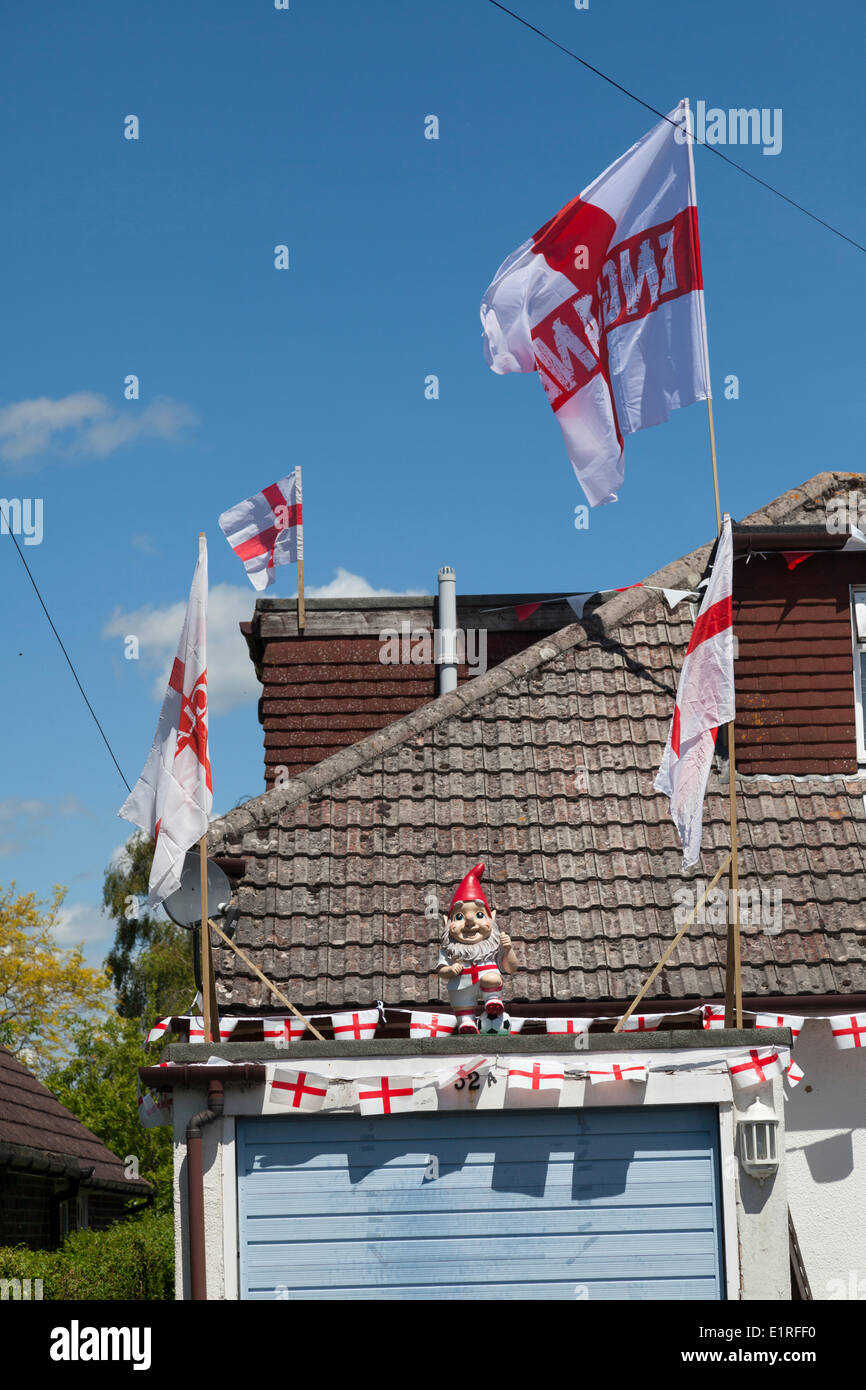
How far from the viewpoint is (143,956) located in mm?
38344

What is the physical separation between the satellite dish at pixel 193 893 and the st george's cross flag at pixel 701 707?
9.28ft

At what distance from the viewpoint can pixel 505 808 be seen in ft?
33.6

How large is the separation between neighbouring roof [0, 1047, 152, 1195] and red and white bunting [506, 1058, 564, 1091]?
1054cm

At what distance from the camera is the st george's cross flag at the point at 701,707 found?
776cm

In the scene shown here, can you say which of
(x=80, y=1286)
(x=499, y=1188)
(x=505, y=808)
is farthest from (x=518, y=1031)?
(x=80, y=1286)

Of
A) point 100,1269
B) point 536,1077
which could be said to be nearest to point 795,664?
point 536,1077

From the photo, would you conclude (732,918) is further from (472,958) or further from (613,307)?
(613,307)

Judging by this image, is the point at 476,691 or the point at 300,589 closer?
the point at 476,691

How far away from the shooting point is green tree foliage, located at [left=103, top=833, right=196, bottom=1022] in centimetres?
3725

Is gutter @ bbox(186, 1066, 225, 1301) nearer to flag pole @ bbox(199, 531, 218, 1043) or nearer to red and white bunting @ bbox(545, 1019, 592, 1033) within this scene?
flag pole @ bbox(199, 531, 218, 1043)

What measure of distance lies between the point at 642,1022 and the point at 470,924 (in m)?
1.36

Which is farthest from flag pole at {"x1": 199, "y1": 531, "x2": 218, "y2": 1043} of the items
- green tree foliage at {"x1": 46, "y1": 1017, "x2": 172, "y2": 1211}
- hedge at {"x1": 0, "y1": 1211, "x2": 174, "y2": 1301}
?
green tree foliage at {"x1": 46, "y1": 1017, "x2": 172, "y2": 1211}

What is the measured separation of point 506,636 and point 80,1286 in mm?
7034

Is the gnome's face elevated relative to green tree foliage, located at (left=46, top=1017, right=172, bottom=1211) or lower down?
elevated
